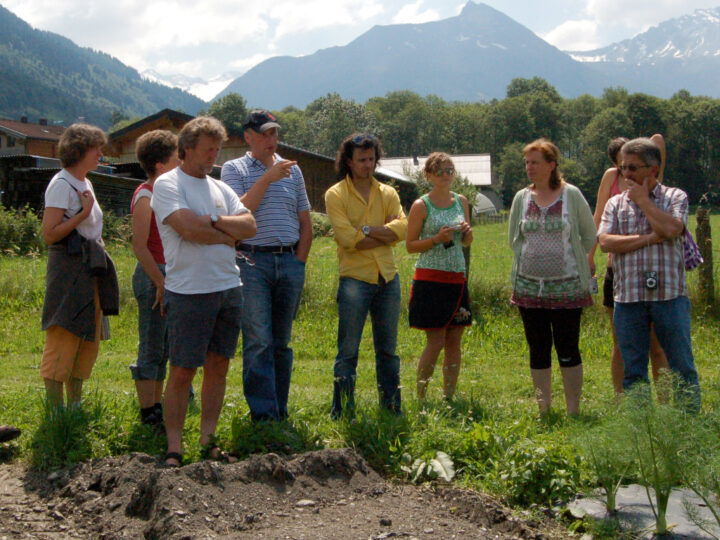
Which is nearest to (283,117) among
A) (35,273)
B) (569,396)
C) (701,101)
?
(701,101)

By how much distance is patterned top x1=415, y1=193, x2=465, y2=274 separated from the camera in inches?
246

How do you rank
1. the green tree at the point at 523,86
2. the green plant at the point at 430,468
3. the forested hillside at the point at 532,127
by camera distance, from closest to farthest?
the green plant at the point at 430,468, the forested hillside at the point at 532,127, the green tree at the point at 523,86

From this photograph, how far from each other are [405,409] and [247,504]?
5.64 ft

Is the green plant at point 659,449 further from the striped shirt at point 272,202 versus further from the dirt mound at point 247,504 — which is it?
the striped shirt at point 272,202

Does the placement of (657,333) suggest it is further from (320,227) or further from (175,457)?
(320,227)

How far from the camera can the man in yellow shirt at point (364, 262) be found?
580 centimetres

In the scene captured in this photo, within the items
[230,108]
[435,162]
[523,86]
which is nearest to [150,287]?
[435,162]

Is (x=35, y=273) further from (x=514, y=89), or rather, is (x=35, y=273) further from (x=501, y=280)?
(x=514, y=89)

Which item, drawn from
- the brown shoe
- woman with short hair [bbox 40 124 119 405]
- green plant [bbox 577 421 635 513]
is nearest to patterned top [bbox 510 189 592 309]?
green plant [bbox 577 421 635 513]

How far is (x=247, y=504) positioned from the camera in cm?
402

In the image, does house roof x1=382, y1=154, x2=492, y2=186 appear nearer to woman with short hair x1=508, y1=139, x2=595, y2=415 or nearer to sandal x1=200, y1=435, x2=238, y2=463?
woman with short hair x1=508, y1=139, x2=595, y2=415

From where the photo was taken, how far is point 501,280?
11094mm

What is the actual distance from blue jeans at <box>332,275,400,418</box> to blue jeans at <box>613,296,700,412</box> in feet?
4.99

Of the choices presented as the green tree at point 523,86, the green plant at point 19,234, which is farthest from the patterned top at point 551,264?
the green tree at point 523,86
